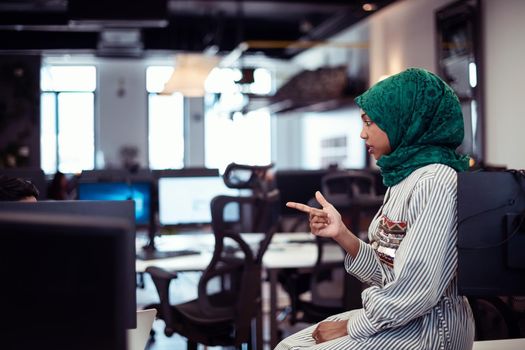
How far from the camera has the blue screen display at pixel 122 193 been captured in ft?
14.9

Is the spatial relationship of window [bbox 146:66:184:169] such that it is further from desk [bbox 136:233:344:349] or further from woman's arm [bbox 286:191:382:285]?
woman's arm [bbox 286:191:382:285]

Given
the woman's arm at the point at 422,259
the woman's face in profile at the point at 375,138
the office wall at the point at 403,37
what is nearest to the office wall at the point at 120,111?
the office wall at the point at 403,37

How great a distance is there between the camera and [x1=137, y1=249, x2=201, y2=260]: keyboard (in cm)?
438

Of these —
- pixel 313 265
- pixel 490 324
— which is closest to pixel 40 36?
pixel 313 265

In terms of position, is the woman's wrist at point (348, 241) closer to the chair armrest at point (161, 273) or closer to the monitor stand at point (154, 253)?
the chair armrest at point (161, 273)

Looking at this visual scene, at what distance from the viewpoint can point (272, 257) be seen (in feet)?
14.9

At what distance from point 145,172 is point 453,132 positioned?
10.8ft

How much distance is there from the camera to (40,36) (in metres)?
12.5

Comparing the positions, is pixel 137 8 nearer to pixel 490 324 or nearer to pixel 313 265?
pixel 313 265

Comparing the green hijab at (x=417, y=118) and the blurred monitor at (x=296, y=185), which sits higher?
the green hijab at (x=417, y=118)

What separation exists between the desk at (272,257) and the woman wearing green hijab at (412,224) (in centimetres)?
212

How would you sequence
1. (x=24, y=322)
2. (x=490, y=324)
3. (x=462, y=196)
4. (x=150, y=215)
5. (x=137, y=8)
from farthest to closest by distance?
(x=137, y=8) → (x=150, y=215) → (x=490, y=324) → (x=462, y=196) → (x=24, y=322)

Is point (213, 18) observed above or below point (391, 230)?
above

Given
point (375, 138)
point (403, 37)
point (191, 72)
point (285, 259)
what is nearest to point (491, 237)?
point (375, 138)
